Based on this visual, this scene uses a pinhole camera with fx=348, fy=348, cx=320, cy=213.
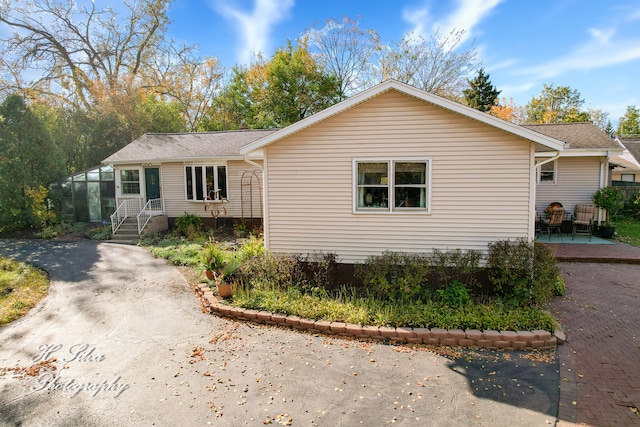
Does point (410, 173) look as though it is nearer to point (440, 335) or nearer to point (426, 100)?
point (426, 100)

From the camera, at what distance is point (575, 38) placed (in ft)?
41.5

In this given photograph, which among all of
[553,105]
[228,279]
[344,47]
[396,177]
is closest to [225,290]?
[228,279]

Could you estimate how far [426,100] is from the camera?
7.26 metres

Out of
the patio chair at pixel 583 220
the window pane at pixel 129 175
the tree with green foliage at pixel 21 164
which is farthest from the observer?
the window pane at pixel 129 175

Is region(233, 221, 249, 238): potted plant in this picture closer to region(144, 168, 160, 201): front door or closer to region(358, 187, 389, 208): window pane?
region(144, 168, 160, 201): front door

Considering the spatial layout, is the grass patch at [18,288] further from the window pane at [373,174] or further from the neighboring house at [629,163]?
the neighboring house at [629,163]

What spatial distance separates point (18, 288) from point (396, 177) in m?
9.18

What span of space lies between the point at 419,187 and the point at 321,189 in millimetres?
2198

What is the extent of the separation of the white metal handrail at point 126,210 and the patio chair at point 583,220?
17773 mm

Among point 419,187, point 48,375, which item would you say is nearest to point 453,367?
point 419,187

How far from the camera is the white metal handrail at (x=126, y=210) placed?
15234mm

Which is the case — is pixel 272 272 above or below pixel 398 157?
below

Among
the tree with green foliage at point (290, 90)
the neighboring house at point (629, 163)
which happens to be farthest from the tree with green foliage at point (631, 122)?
the tree with green foliage at point (290, 90)

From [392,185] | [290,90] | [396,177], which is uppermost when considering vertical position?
[290,90]
